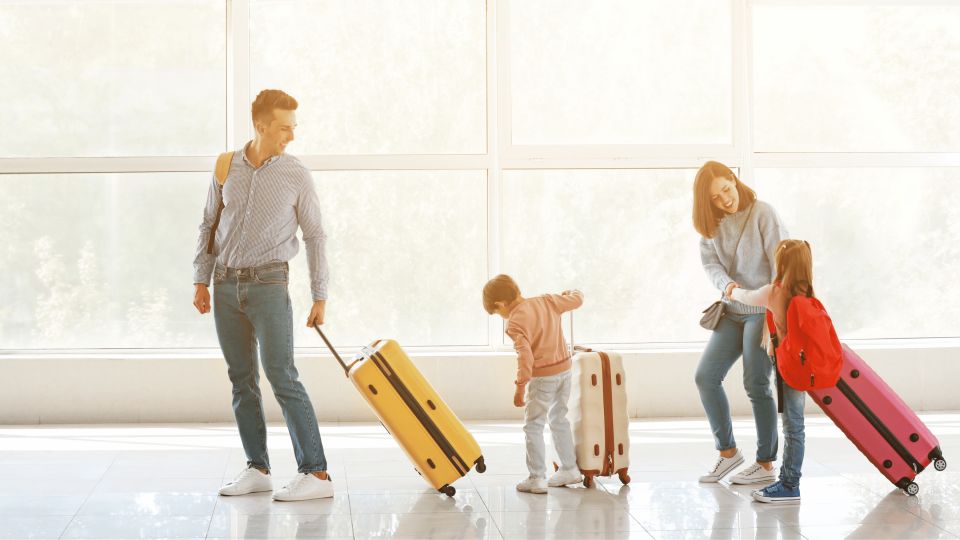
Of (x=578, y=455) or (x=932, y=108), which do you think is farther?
(x=932, y=108)

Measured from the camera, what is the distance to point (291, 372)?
4289 millimetres

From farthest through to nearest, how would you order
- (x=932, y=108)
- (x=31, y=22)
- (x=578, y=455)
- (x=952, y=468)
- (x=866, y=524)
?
(x=932, y=108) < (x=31, y=22) < (x=952, y=468) < (x=578, y=455) < (x=866, y=524)

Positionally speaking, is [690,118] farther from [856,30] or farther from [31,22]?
[31,22]

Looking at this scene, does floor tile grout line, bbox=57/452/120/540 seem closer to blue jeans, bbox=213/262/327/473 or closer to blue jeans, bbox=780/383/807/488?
blue jeans, bbox=213/262/327/473

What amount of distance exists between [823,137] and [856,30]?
686mm

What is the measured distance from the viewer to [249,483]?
445 centimetres

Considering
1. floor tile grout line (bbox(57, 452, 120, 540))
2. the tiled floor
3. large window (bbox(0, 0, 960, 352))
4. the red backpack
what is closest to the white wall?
large window (bbox(0, 0, 960, 352))

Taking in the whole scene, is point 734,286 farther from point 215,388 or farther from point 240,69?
point 240,69

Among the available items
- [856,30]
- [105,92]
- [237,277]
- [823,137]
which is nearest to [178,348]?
[105,92]

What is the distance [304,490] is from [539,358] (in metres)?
1.03

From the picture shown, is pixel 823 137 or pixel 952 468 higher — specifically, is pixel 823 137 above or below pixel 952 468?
above

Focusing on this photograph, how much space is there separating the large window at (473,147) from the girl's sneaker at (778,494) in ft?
8.74

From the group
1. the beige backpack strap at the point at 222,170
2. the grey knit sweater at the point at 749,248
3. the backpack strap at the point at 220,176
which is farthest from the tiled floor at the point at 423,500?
the beige backpack strap at the point at 222,170

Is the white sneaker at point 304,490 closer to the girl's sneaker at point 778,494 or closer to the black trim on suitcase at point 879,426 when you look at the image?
the girl's sneaker at point 778,494
